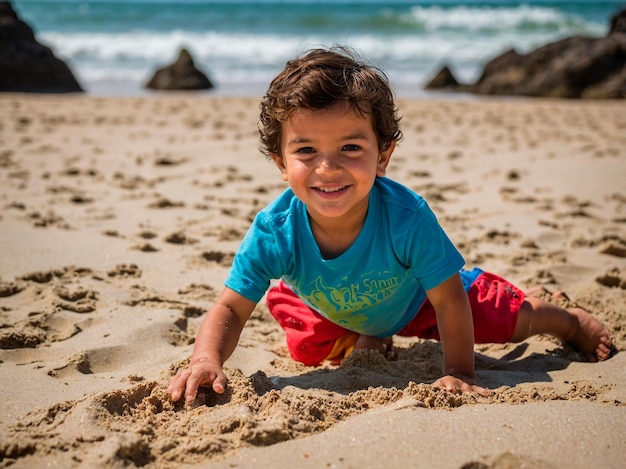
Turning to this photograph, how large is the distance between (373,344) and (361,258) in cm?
39

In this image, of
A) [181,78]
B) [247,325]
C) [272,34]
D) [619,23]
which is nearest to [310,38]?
[272,34]

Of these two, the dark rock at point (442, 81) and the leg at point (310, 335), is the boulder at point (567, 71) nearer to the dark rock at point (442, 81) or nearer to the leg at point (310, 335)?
the dark rock at point (442, 81)

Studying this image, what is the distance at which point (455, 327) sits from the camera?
2.10 meters

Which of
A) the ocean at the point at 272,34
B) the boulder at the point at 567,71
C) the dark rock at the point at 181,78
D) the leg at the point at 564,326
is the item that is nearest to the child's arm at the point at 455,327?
the leg at the point at 564,326

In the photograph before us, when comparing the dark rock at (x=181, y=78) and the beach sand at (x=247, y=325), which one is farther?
the dark rock at (x=181, y=78)

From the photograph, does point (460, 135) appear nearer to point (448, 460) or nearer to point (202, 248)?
point (202, 248)

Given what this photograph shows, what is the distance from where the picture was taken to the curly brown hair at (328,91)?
202 cm

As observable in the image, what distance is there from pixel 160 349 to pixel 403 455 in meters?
1.14

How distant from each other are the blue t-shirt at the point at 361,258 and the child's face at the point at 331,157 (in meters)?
0.16

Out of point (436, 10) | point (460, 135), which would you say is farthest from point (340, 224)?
point (436, 10)

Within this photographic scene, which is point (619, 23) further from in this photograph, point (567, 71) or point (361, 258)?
point (361, 258)

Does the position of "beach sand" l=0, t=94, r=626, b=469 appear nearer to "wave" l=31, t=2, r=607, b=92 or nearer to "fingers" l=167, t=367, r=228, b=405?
"fingers" l=167, t=367, r=228, b=405

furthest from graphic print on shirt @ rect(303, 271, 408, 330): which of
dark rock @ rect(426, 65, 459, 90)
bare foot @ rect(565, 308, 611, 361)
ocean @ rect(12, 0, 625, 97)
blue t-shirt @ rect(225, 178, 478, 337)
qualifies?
dark rock @ rect(426, 65, 459, 90)

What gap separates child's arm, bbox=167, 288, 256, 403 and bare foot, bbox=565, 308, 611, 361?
1.20 m
